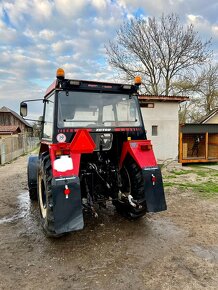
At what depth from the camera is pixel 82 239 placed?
3.83 m

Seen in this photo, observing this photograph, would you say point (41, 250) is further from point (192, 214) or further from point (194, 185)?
point (194, 185)

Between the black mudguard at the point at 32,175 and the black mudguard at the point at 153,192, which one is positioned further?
the black mudguard at the point at 32,175

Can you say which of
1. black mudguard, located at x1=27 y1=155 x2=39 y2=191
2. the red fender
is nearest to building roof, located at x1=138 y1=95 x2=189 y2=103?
black mudguard, located at x1=27 y1=155 x2=39 y2=191

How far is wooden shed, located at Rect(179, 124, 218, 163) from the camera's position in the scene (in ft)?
40.4

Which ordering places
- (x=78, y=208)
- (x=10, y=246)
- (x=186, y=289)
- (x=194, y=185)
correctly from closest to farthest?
1. (x=186, y=289)
2. (x=78, y=208)
3. (x=10, y=246)
4. (x=194, y=185)

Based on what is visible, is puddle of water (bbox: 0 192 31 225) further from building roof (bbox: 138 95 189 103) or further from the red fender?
building roof (bbox: 138 95 189 103)

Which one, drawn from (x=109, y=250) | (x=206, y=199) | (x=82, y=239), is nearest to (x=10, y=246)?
(x=82, y=239)

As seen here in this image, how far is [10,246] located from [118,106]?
8.93ft

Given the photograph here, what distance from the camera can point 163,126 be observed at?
495 inches

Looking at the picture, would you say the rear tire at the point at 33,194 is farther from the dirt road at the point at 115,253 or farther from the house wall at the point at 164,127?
the house wall at the point at 164,127

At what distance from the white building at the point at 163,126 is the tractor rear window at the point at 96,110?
8.05m

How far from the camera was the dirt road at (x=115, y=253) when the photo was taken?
9.05 ft

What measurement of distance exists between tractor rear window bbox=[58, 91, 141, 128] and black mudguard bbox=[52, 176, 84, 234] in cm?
97

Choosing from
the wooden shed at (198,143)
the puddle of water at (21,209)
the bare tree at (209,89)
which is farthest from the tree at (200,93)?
the puddle of water at (21,209)
